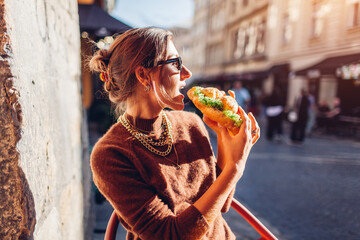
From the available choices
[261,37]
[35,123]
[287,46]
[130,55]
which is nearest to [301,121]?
[287,46]

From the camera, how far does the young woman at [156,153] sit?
3.58ft

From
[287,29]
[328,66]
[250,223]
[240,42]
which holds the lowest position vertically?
[250,223]

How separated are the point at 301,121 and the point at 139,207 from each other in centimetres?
908

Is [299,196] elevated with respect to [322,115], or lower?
lower

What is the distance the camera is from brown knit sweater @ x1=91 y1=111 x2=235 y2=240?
108cm

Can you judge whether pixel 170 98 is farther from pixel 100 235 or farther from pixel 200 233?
pixel 100 235

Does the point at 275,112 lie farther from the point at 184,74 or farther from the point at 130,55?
the point at 130,55

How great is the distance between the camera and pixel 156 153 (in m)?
1.28

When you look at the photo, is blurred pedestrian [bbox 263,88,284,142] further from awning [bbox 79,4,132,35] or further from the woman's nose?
the woman's nose

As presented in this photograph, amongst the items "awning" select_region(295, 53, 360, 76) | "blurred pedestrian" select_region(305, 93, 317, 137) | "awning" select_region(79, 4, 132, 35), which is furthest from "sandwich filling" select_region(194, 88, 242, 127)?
"blurred pedestrian" select_region(305, 93, 317, 137)

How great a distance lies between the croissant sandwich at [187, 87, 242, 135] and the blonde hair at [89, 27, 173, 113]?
458 millimetres

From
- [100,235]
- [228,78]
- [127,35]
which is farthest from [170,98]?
[228,78]

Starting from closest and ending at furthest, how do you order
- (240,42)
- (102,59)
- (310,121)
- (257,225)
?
1. (102,59)
2. (257,225)
3. (310,121)
4. (240,42)

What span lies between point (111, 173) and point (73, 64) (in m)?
1.24
